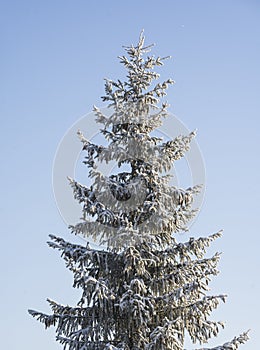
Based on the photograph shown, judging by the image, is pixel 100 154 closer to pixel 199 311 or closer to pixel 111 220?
pixel 111 220

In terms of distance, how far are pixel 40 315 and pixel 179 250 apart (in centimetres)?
322

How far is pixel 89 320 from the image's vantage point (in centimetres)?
1299

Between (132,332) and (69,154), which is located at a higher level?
(69,154)

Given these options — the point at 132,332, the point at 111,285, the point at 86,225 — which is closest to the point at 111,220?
the point at 86,225

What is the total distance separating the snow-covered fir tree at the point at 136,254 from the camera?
41.6ft

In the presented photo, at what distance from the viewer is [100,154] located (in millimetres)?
14164

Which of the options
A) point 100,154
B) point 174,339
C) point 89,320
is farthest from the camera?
point 100,154

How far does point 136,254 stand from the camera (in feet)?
42.3

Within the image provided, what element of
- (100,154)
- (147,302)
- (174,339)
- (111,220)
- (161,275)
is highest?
(100,154)

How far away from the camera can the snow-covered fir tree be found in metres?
12.7

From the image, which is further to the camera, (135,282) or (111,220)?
(111,220)

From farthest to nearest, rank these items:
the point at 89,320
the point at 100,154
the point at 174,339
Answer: the point at 100,154, the point at 89,320, the point at 174,339

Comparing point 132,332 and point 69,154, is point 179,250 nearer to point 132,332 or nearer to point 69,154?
point 132,332

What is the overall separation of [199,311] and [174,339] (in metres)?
0.92
